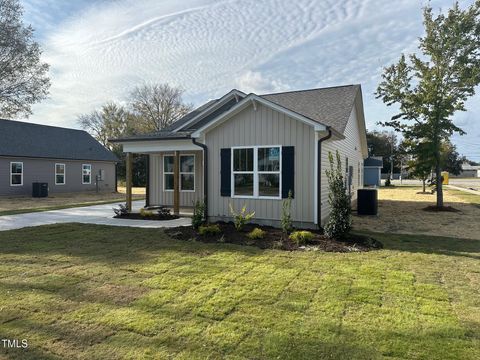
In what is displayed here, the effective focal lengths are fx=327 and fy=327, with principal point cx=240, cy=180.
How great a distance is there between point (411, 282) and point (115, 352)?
13.0 ft

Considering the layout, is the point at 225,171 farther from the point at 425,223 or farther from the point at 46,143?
the point at 46,143

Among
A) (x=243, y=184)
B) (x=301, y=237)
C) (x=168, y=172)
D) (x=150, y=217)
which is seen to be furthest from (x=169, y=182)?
(x=301, y=237)

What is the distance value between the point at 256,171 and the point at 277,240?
2495 mm

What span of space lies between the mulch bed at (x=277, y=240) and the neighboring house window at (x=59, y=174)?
62.5 feet

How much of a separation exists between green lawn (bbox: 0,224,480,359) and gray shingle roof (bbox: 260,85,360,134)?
6079 mm

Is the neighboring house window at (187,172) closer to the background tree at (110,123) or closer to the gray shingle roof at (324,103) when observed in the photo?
the gray shingle roof at (324,103)

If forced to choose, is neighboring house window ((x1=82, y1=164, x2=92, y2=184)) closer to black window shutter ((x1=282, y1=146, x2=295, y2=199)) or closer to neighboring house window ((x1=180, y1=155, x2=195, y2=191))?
neighboring house window ((x1=180, y1=155, x2=195, y2=191))

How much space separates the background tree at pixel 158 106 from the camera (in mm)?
40062

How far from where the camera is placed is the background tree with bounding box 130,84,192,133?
40062mm

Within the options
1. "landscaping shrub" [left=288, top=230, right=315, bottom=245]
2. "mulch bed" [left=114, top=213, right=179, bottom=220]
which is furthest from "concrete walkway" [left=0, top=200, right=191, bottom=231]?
"landscaping shrub" [left=288, top=230, right=315, bottom=245]

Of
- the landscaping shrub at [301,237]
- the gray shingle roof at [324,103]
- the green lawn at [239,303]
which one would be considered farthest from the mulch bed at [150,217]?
the gray shingle roof at [324,103]

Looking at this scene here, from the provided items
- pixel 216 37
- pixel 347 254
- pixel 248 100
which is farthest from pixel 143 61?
pixel 347 254

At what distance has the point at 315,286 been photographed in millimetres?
4480

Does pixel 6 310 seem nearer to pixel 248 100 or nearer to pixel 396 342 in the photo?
pixel 396 342
